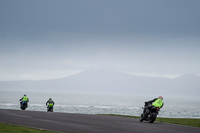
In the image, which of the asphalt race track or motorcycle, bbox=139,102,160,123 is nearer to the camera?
the asphalt race track

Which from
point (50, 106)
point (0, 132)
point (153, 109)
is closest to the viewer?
point (0, 132)

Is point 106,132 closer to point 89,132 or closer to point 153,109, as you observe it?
point 89,132

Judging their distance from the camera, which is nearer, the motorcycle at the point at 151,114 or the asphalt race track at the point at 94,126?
the asphalt race track at the point at 94,126

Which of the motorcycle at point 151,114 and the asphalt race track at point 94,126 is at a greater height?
the motorcycle at point 151,114

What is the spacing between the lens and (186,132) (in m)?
18.2

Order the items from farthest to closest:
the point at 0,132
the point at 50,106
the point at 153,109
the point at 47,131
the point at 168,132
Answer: the point at 50,106
the point at 153,109
the point at 168,132
the point at 47,131
the point at 0,132

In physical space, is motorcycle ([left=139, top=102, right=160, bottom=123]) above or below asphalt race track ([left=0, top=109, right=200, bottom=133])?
above

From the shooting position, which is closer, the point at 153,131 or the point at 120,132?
the point at 120,132

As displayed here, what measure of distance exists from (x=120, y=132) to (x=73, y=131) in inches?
84.3

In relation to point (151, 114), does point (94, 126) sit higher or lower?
lower

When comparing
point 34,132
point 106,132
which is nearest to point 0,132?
point 34,132

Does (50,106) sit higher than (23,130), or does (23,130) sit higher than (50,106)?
(50,106)

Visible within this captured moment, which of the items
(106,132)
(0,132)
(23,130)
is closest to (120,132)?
(106,132)

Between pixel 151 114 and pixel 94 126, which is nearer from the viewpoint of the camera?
pixel 94 126
